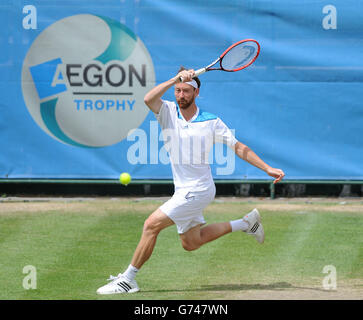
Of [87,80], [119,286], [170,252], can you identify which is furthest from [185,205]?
[87,80]

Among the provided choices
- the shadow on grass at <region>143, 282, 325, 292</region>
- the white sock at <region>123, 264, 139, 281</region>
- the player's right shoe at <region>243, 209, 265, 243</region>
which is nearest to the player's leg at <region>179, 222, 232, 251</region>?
the player's right shoe at <region>243, 209, 265, 243</region>

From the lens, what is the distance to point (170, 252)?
8258 millimetres

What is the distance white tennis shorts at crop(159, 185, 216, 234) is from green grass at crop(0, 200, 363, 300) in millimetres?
593

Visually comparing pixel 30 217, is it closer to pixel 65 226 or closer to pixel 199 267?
→ pixel 65 226

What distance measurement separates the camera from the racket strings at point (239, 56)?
7238 mm

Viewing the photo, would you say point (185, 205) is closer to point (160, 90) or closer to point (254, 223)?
point (160, 90)

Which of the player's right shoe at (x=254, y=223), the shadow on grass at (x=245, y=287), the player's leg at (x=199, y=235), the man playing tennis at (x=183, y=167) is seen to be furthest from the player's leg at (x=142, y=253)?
the player's right shoe at (x=254, y=223)

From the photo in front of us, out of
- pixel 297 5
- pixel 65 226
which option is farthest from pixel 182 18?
pixel 65 226

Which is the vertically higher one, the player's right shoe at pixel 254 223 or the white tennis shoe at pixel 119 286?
the player's right shoe at pixel 254 223

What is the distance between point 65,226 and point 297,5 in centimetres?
406

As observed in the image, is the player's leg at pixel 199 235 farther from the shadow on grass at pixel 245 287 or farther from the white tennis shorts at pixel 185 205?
the shadow on grass at pixel 245 287

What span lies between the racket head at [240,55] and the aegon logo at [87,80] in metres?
3.31
